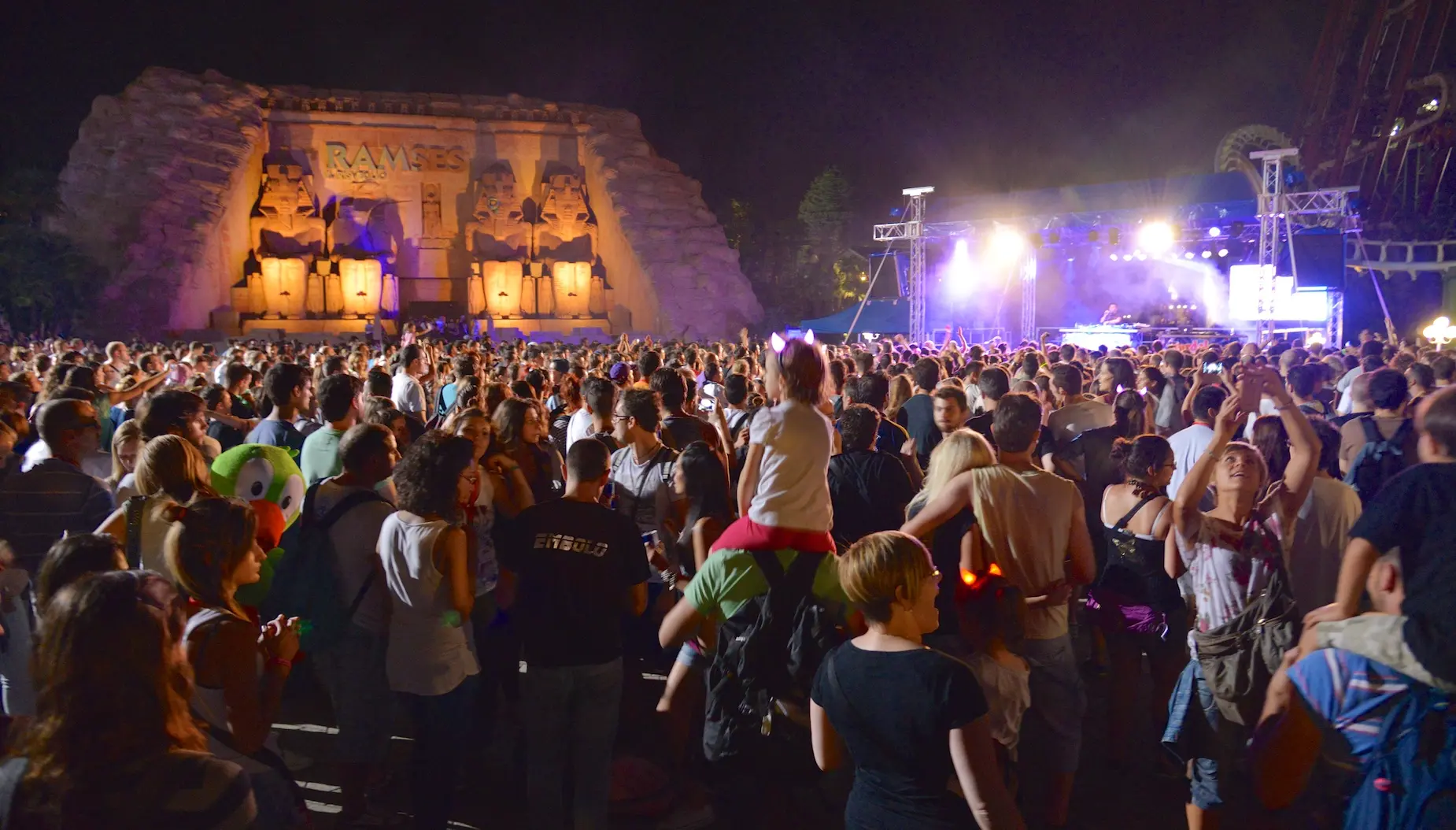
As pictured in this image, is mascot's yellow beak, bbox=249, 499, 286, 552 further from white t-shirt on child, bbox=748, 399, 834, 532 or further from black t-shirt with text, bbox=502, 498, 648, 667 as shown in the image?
white t-shirt on child, bbox=748, 399, 834, 532

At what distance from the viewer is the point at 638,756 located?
4.37 metres

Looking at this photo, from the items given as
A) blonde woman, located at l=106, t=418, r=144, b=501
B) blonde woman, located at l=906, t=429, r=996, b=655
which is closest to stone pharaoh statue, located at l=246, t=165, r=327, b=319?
blonde woman, located at l=106, t=418, r=144, b=501

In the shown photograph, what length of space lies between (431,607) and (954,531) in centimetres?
197

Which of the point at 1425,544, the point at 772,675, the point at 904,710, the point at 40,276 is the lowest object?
the point at 772,675

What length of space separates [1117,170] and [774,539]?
3773 cm

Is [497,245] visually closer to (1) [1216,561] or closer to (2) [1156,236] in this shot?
(2) [1156,236]

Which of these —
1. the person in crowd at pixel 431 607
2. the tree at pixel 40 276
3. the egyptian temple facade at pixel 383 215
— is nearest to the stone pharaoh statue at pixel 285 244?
the egyptian temple facade at pixel 383 215

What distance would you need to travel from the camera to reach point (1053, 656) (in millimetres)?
3355

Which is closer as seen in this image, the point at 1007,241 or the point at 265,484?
the point at 265,484

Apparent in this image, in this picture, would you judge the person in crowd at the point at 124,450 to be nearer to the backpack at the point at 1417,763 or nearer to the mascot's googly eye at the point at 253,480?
the mascot's googly eye at the point at 253,480

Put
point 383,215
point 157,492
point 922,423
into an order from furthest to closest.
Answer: point 383,215, point 922,423, point 157,492

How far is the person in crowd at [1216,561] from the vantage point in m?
3.01

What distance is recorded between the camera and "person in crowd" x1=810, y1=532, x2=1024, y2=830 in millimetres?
2135

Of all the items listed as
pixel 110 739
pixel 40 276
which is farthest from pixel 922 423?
pixel 40 276
